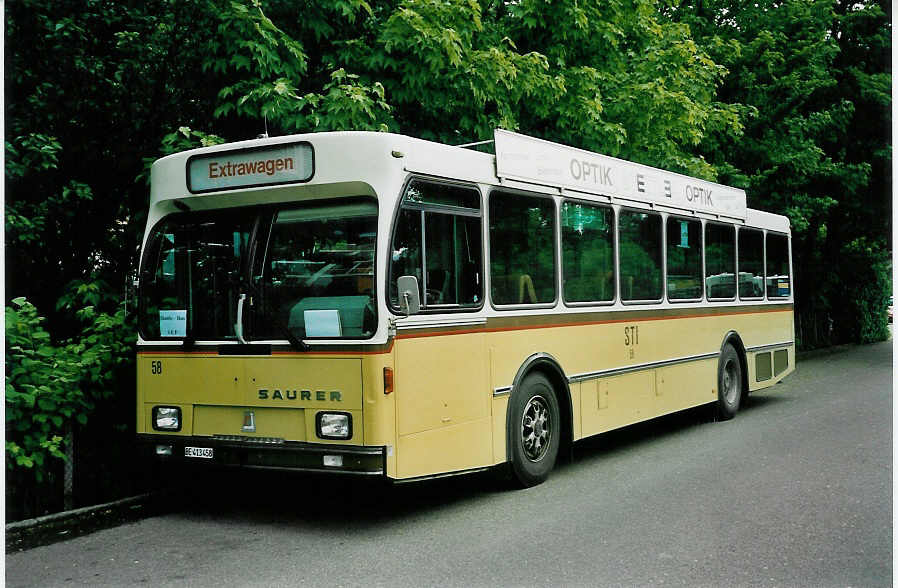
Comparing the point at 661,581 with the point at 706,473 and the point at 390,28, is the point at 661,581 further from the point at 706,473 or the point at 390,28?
the point at 390,28

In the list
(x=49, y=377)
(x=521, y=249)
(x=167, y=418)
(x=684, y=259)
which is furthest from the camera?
(x=684, y=259)

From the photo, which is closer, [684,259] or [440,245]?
[440,245]

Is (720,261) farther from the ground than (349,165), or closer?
closer

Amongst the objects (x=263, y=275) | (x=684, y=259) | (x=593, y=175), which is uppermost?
(x=593, y=175)

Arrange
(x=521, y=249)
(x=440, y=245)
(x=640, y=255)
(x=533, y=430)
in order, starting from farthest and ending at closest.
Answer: (x=640, y=255) → (x=533, y=430) → (x=521, y=249) → (x=440, y=245)

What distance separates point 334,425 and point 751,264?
852 cm

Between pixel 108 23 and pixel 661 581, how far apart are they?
7717mm

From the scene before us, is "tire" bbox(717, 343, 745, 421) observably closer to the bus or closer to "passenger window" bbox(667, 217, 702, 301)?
"passenger window" bbox(667, 217, 702, 301)

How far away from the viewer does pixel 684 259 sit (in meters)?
11.0

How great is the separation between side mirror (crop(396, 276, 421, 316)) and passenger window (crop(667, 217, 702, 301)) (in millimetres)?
4986

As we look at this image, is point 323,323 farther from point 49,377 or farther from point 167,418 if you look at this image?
point 49,377

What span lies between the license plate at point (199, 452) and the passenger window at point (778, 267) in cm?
948

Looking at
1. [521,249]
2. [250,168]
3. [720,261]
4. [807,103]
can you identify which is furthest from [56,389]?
[807,103]

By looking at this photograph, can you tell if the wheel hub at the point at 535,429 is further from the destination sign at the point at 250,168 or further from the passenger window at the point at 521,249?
the destination sign at the point at 250,168
